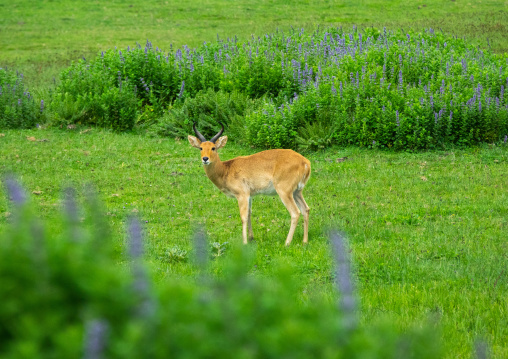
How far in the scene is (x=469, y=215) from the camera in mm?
9383

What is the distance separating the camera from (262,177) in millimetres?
8938

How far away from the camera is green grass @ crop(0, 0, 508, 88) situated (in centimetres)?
3117

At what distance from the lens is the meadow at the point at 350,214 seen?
619 cm

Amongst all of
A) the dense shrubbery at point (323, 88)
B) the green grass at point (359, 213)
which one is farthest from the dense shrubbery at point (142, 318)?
the dense shrubbery at point (323, 88)

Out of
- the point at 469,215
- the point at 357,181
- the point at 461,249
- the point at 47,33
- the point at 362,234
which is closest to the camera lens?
the point at 461,249

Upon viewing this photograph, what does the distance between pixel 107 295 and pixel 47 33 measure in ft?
121

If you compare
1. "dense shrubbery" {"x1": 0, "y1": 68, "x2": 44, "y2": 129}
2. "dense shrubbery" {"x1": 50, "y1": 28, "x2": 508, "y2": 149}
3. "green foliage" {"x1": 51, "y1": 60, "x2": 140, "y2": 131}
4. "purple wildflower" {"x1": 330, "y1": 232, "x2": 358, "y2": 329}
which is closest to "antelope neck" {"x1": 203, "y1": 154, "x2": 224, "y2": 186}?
"dense shrubbery" {"x1": 50, "y1": 28, "x2": 508, "y2": 149}

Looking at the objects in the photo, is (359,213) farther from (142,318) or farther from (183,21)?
(183,21)

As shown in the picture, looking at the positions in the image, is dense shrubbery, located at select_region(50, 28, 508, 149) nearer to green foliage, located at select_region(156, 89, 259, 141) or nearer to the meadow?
green foliage, located at select_region(156, 89, 259, 141)

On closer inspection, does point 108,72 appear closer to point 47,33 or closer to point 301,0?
point 47,33

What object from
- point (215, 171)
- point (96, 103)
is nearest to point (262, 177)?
point (215, 171)

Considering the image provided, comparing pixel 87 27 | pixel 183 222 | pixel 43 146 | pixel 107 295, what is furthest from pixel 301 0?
pixel 107 295

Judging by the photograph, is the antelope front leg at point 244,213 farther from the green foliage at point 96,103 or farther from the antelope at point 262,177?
the green foliage at point 96,103

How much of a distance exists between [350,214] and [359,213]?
0.46 ft
